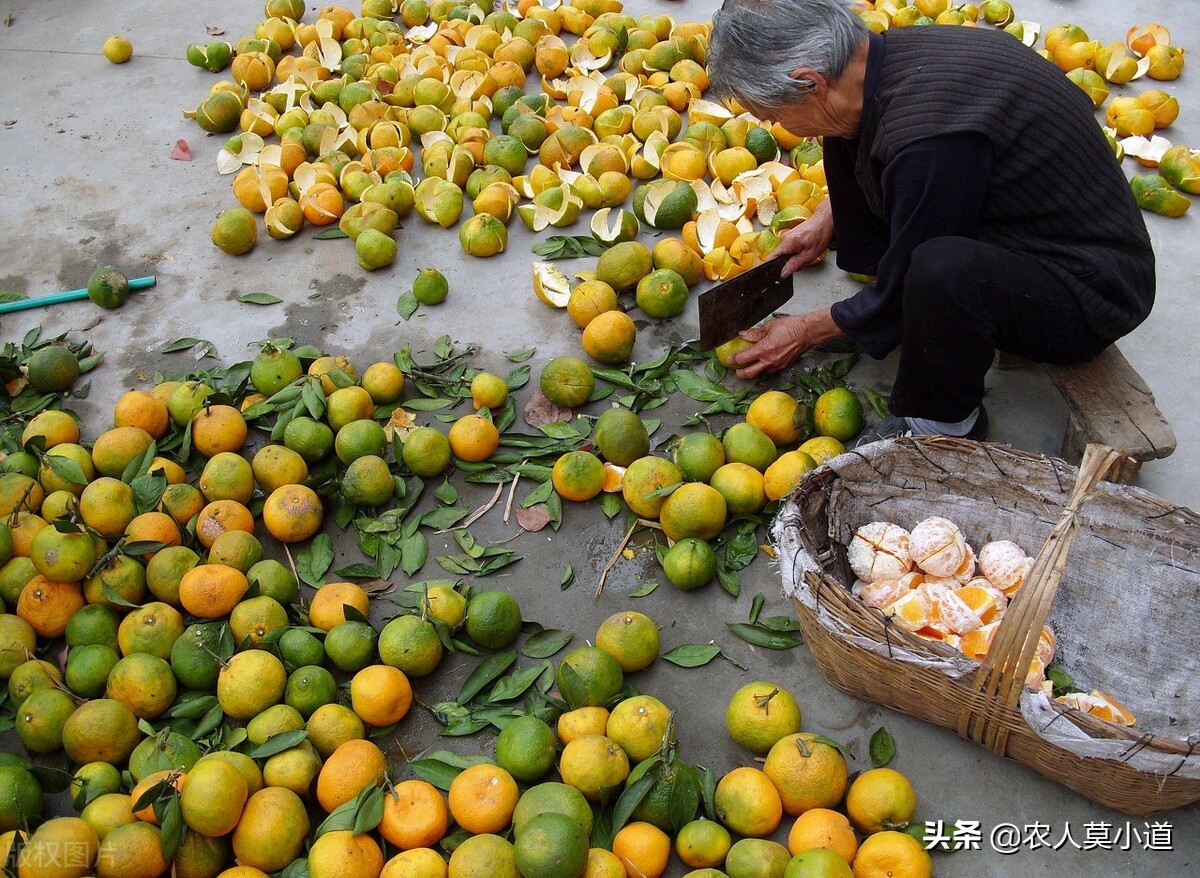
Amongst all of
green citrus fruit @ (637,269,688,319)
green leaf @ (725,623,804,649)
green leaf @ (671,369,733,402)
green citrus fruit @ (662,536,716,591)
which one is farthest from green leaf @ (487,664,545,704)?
green citrus fruit @ (637,269,688,319)

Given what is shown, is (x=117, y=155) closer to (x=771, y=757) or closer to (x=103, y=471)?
(x=103, y=471)

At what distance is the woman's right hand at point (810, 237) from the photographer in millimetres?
3252

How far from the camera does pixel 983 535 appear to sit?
8.18 feet

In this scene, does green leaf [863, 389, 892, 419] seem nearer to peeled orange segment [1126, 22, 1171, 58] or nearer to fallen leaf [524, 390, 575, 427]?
fallen leaf [524, 390, 575, 427]

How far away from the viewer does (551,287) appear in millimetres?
3508

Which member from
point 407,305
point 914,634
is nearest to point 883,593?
point 914,634

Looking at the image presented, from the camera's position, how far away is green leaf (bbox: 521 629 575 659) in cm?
244

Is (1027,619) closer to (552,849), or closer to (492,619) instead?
(552,849)

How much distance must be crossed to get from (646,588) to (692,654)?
0.86 ft

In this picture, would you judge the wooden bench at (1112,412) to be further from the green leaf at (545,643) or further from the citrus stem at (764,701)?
the green leaf at (545,643)

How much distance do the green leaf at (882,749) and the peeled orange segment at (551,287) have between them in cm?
196

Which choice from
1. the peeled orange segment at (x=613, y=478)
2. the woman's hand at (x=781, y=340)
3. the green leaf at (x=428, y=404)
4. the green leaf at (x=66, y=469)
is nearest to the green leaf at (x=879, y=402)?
the woman's hand at (x=781, y=340)

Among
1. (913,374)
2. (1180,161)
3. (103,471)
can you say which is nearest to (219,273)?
(103,471)

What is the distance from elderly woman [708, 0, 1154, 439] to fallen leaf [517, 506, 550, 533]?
116 cm
